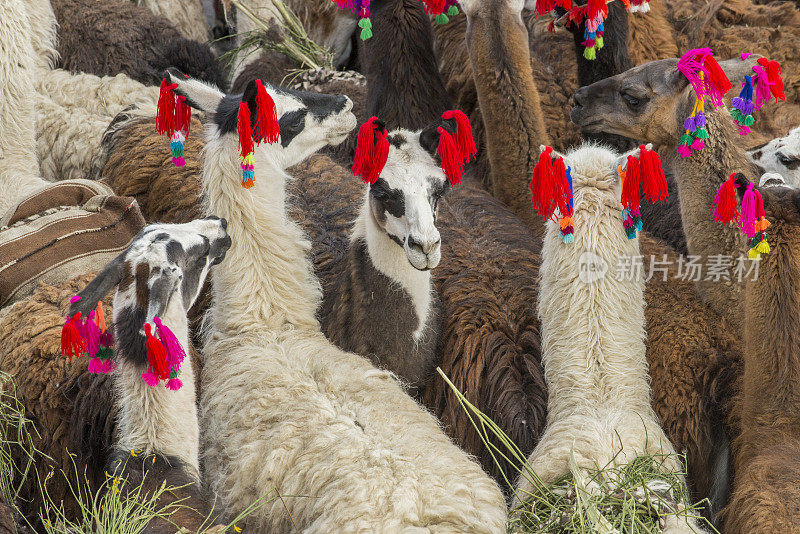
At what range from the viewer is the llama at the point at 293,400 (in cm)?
221

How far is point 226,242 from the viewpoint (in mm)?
2789

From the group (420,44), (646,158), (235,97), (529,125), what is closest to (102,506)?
(235,97)

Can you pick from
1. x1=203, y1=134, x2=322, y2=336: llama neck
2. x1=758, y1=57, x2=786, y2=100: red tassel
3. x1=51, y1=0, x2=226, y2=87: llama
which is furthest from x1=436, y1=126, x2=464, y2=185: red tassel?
x1=51, y1=0, x2=226, y2=87: llama

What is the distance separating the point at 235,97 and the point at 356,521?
170 centimetres

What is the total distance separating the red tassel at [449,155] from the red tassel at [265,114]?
0.55m

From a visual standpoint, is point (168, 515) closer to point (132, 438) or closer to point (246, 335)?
point (132, 438)

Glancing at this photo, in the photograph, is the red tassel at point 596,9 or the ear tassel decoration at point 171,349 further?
the red tassel at point 596,9

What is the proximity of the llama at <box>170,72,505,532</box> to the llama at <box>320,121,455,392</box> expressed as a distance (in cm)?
13

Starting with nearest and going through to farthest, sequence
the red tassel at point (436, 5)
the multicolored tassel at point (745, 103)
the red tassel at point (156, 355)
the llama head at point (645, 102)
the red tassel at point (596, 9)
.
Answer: the red tassel at point (156, 355)
the multicolored tassel at point (745, 103)
the llama head at point (645, 102)
the red tassel at point (596, 9)
the red tassel at point (436, 5)

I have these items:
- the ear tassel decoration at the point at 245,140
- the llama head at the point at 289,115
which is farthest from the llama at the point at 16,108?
the ear tassel decoration at the point at 245,140

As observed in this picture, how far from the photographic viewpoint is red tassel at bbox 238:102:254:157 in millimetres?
2760

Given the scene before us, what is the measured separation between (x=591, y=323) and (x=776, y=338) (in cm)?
58

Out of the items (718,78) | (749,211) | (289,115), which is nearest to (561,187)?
(749,211)

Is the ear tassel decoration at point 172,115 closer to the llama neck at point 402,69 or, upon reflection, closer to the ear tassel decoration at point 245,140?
the ear tassel decoration at point 245,140
